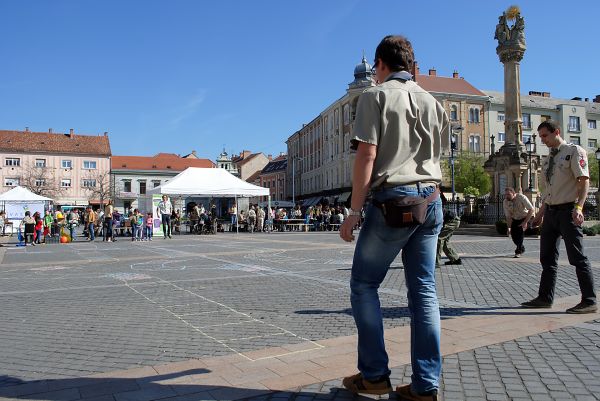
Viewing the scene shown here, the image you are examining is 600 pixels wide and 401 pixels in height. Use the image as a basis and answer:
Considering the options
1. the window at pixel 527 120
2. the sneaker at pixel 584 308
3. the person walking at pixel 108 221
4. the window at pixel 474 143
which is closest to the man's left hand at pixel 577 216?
the sneaker at pixel 584 308

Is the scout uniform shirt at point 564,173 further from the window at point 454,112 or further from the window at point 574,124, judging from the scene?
the window at point 574,124

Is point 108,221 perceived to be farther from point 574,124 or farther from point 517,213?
point 574,124

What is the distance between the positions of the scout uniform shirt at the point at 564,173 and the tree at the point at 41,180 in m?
72.8

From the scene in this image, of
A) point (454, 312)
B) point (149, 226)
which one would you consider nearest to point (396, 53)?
point (454, 312)

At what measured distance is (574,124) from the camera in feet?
252

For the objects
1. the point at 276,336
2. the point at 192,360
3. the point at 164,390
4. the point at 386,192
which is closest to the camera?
the point at 386,192

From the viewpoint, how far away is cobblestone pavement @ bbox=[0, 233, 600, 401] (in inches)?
132

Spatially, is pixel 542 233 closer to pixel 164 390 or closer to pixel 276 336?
pixel 276 336

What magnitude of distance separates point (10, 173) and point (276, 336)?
84.4 metres

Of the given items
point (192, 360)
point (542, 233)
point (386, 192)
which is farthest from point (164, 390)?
point (542, 233)

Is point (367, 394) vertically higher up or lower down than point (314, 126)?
lower down

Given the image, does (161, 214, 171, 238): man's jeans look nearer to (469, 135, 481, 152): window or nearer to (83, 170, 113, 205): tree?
(469, 135, 481, 152): window

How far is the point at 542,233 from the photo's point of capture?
5.75 m

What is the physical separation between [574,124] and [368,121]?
281 ft
